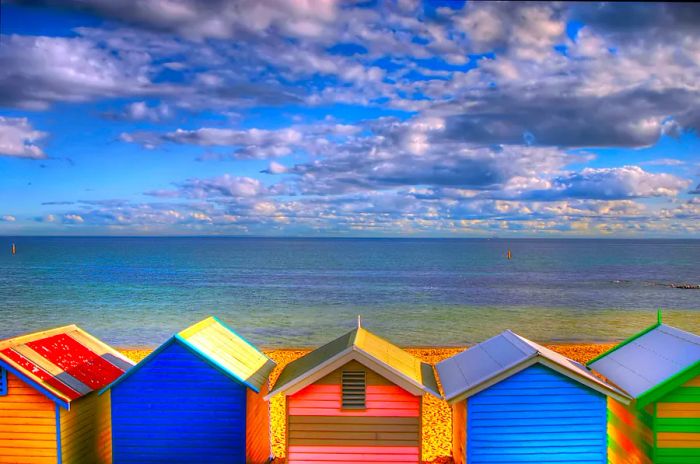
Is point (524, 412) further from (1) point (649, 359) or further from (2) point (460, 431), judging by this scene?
(1) point (649, 359)

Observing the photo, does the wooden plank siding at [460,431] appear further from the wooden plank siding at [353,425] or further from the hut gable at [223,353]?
the hut gable at [223,353]

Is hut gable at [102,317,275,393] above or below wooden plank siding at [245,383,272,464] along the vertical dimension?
above

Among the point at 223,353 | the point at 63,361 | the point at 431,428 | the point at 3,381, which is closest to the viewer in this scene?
the point at 3,381

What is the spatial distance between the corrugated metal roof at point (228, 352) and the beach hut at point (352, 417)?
1.60 meters

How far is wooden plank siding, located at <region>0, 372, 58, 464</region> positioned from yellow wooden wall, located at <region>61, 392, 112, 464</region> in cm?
33

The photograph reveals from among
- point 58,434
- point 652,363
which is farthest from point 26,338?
point 652,363

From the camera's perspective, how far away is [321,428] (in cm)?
1474

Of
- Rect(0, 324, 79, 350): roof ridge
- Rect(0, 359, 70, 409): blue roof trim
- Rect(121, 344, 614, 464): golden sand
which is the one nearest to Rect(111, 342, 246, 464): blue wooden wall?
Rect(0, 359, 70, 409): blue roof trim

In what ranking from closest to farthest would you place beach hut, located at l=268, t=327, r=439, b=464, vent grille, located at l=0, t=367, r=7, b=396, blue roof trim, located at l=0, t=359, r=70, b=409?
beach hut, located at l=268, t=327, r=439, b=464
blue roof trim, located at l=0, t=359, r=70, b=409
vent grille, located at l=0, t=367, r=7, b=396

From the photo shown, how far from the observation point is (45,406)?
1519 cm

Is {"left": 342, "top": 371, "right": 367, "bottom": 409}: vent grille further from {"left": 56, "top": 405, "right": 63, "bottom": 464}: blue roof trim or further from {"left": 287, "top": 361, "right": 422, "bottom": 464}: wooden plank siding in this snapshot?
{"left": 56, "top": 405, "right": 63, "bottom": 464}: blue roof trim

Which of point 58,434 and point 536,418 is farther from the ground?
point 536,418

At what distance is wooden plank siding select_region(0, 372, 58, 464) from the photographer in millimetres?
15172

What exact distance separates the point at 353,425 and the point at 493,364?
3734mm
